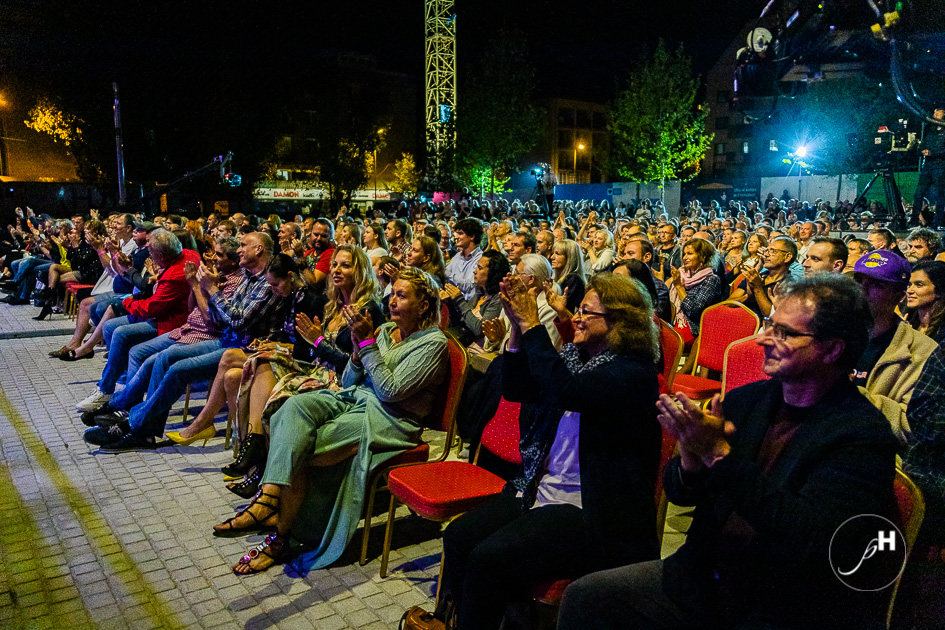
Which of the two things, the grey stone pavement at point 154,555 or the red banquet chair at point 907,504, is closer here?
the red banquet chair at point 907,504

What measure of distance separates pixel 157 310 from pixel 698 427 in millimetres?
5390

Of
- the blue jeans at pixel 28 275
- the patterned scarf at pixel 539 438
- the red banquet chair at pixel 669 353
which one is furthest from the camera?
the blue jeans at pixel 28 275

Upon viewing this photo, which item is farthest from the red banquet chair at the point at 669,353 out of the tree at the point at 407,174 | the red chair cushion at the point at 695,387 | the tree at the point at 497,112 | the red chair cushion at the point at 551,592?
the tree at the point at 407,174

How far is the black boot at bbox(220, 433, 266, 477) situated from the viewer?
13.0ft

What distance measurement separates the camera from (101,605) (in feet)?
10.2

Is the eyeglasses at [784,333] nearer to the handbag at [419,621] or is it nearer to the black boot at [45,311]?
the handbag at [419,621]

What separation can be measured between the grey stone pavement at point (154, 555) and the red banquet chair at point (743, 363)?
992 mm

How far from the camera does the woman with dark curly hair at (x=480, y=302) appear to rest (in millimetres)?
5297

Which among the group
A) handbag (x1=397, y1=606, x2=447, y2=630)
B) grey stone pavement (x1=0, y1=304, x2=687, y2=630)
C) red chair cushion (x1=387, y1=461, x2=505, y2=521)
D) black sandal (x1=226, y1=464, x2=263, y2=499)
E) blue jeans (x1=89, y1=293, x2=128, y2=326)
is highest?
blue jeans (x1=89, y1=293, x2=128, y2=326)

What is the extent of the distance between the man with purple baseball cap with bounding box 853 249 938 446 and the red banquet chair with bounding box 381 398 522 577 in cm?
151

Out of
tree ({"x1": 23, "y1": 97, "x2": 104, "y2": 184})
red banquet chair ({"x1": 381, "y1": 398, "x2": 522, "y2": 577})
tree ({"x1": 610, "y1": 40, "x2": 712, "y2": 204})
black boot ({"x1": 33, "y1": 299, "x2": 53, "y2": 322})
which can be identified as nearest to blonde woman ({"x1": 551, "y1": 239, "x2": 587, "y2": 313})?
red banquet chair ({"x1": 381, "y1": 398, "x2": 522, "y2": 577})

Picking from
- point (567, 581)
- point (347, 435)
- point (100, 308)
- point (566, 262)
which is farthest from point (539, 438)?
point (100, 308)

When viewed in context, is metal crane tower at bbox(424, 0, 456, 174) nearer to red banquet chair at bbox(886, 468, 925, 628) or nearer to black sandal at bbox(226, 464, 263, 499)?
black sandal at bbox(226, 464, 263, 499)

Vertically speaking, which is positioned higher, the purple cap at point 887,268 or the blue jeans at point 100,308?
the purple cap at point 887,268
